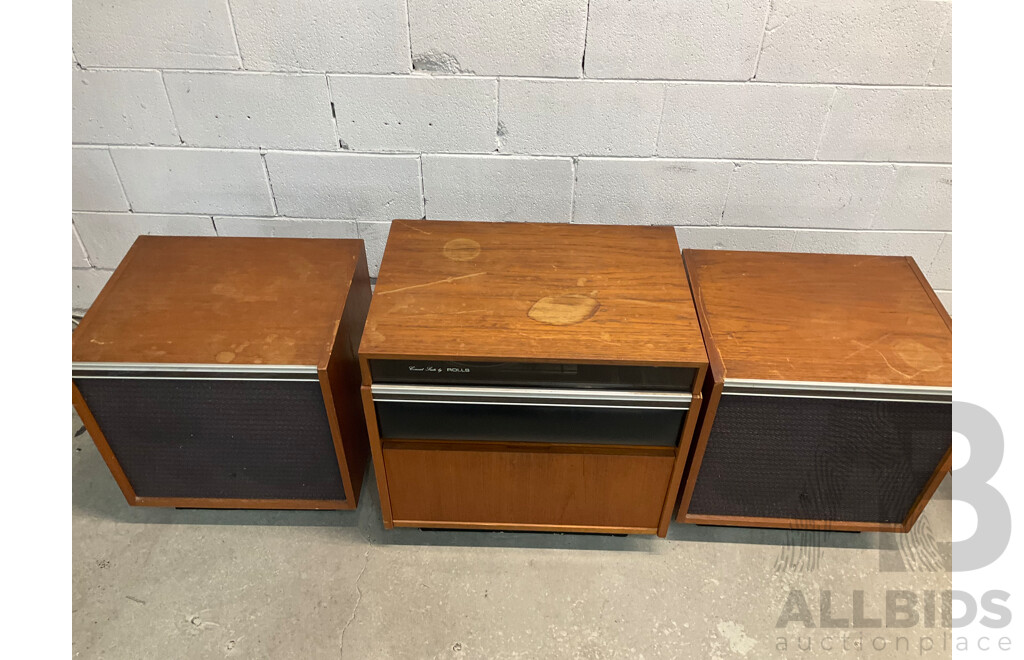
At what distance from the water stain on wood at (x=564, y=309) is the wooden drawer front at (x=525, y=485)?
276 mm

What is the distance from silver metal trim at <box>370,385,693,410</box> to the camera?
130 cm

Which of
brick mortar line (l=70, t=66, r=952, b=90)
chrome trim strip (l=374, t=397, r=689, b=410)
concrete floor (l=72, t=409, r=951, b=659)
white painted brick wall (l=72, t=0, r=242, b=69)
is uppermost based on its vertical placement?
white painted brick wall (l=72, t=0, r=242, b=69)

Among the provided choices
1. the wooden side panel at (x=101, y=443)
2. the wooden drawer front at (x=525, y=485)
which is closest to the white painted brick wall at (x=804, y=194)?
the wooden drawer front at (x=525, y=485)

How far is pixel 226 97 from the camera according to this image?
161cm

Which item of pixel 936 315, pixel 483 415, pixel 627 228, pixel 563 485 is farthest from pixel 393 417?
pixel 936 315

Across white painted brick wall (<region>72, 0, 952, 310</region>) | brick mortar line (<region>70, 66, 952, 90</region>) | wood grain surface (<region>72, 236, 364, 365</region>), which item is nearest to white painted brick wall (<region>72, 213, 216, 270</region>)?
white painted brick wall (<region>72, 0, 952, 310</region>)

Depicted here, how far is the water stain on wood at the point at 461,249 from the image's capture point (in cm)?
151

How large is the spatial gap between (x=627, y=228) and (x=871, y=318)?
22.3 inches

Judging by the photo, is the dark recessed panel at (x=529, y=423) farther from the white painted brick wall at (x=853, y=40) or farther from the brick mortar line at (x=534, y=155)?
the white painted brick wall at (x=853, y=40)

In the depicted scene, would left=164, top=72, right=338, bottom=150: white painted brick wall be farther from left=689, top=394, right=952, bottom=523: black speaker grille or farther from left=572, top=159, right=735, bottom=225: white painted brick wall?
left=689, top=394, right=952, bottom=523: black speaker grille

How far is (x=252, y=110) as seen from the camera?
163 centimetres

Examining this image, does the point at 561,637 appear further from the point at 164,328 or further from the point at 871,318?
the point at 164,328

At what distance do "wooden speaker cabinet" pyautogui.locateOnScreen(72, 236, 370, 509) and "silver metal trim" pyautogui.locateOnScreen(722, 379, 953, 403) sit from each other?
2.69ft

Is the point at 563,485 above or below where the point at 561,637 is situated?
above
